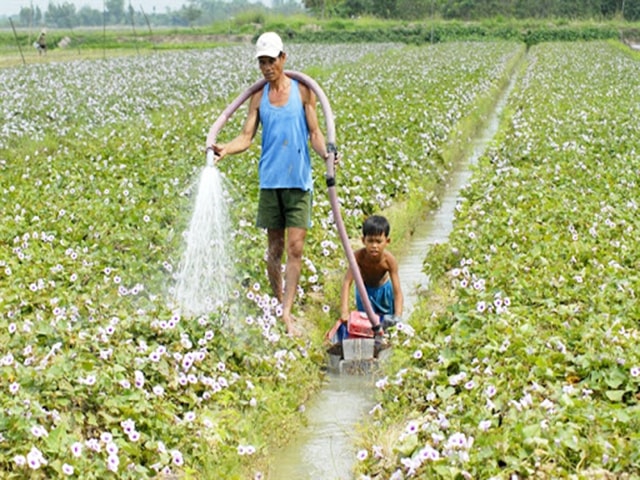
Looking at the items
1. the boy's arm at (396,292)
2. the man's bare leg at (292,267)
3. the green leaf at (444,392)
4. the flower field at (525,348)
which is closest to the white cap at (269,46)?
the man's bare leg at (292,267)

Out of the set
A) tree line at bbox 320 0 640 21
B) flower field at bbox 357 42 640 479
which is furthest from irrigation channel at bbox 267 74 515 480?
tree line at bbox 320 0 640 21

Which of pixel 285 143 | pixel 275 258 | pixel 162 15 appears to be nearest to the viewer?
pixel 285 143

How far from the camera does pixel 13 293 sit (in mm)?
6734

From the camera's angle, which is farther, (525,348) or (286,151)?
(286,151)

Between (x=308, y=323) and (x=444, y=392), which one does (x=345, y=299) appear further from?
(x=444, y=392)

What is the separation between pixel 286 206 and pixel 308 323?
44.6 inches

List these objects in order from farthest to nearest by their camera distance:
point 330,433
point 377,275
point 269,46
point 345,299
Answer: point 377,275 < point 345,299 < point 269,46 < point 330,433

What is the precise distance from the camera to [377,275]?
721 cm

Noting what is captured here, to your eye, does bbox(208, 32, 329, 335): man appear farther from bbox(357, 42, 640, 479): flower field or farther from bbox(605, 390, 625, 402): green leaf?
bbox(605, 390, 625, 402): green leaf

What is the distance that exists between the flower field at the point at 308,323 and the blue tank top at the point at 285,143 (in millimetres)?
890

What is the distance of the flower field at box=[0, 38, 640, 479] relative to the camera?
4477 millimetres

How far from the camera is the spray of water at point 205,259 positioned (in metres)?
6.41

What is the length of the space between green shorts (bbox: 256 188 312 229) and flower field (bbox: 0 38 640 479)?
589 millimetres

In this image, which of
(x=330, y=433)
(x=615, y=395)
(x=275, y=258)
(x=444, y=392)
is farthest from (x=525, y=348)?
(x=275, y=258)
